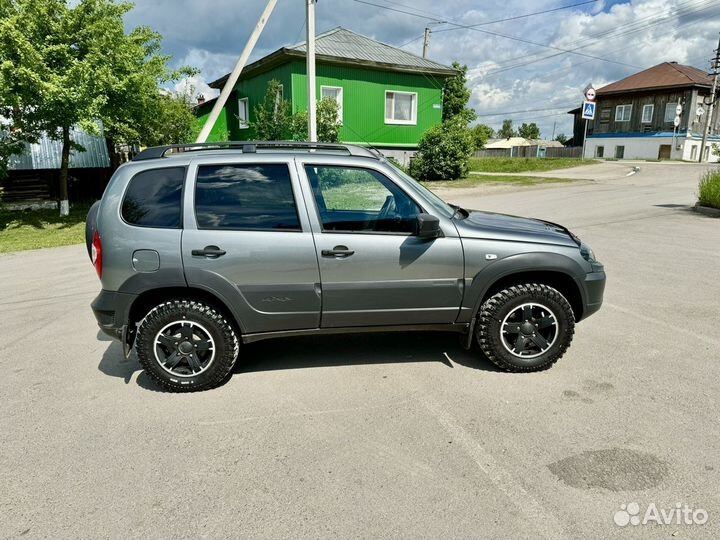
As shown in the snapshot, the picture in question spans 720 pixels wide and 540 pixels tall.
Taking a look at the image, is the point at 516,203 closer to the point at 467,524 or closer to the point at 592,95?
the point at 467,524

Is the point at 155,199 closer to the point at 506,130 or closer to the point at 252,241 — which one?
the point at 252,241

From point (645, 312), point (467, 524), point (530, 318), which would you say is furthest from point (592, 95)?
point (467, 524)

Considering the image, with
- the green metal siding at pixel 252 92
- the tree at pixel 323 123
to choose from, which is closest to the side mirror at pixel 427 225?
the tree at pixel 323 123

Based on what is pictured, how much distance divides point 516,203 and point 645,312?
10.4 metres

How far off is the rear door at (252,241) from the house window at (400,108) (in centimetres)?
2035

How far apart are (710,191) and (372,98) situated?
1436 cm

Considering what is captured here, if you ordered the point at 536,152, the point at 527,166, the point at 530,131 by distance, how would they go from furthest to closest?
1. the point at 530,131
2. the point at 536,152
3. the point at 527,166

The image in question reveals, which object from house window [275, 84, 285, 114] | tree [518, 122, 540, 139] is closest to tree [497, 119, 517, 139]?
tree [518, 122, 540, 139]

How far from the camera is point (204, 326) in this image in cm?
368

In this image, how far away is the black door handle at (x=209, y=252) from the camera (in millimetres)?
3549

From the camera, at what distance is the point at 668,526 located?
2.34m

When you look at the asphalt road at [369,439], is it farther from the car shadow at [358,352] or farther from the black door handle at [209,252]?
the black door handle at [209,252]

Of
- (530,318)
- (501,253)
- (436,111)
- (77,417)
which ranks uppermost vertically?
(436,111)

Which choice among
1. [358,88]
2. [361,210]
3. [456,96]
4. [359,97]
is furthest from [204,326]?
[456,96]
